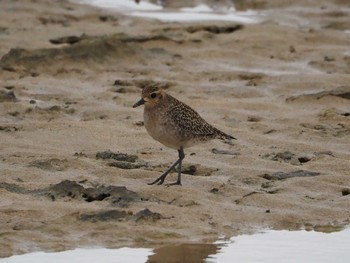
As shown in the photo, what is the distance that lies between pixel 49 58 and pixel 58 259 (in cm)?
634

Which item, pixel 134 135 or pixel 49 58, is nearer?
pixel 134 135

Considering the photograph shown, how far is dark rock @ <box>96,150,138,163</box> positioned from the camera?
10.6m

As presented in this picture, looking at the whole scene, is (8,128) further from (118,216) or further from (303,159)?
(118,216)

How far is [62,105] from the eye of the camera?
1250 centimetres

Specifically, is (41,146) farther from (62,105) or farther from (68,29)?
(68,29)

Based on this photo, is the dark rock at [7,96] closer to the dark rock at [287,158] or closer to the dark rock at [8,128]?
the dark rock at [8,128]

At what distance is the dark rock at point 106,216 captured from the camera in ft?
28.5

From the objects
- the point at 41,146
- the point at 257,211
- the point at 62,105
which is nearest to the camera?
the point at 257,211

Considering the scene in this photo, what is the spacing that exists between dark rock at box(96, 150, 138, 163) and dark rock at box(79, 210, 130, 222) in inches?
70.6

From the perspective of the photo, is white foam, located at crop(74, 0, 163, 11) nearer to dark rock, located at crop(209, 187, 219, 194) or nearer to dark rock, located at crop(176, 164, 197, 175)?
dark rock, located at crop(176, 164, 197, 175)

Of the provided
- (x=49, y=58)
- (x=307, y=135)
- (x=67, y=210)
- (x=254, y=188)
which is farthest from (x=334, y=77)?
(x=67, y=210)

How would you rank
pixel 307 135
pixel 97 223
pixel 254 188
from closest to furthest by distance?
pixel 97 223
pixel 254 188
pixel 307 135

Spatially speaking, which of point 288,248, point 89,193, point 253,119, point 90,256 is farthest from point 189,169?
point 90,256

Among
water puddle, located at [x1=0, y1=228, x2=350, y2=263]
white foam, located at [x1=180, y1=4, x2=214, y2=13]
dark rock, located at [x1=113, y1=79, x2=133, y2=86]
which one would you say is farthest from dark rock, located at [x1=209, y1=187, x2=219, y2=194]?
white foam, located at [x1=180, y1=4, x2=214, y2=13]
